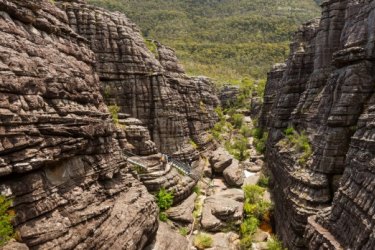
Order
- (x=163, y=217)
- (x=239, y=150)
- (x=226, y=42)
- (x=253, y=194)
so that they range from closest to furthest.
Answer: (x=163, y=217) → (x=253, y=194) → (x=239, y=150) → (x=226, y=42)

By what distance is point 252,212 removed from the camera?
3312 centimetres

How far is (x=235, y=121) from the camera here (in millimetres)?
86938

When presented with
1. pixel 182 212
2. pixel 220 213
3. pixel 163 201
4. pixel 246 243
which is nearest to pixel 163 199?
pixel 163 201

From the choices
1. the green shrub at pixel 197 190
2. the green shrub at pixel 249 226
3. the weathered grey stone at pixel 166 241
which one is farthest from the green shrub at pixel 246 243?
the green shrub at pixel 197 190

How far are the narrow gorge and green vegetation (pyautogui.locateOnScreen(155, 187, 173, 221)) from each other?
159 millimetres

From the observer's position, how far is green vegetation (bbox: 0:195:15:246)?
12360 mm

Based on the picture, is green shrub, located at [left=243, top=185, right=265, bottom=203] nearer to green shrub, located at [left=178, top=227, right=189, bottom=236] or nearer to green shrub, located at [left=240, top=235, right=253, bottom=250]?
green shrub, located at [left=240, top=235, right=253, bottom=250]

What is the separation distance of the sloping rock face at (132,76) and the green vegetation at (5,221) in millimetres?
22794

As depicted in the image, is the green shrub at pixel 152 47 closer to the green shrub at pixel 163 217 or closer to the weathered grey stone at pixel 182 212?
the weathered grey stone at pixel 182 212

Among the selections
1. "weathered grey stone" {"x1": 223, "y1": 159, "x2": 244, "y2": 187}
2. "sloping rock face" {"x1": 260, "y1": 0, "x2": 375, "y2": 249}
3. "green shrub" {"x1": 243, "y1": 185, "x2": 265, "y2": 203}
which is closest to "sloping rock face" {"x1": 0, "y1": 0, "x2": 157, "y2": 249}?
"sloping rock face" {"x1": 260, "y1": 0, "x2": 375, "y2": 249}

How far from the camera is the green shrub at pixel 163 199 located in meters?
28.6

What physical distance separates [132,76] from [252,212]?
70.7ft

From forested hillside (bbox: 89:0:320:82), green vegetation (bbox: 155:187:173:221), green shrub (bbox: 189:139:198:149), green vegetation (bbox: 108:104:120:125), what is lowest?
green vegetation (bbox: 155:187:173:221)

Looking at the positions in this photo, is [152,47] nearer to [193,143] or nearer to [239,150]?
[193,143]
